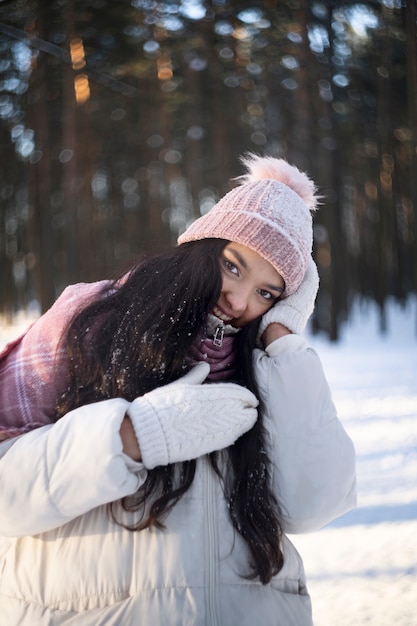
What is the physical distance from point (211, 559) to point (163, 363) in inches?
19.7

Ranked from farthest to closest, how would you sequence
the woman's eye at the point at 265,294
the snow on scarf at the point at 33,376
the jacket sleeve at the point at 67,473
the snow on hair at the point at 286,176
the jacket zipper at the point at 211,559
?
the snow on hair at the point at 286,176, the woman's eye at the point at 265,294, the snow on scarf at the point at 33,376, the jacket zipper at the point at 211,559, the jacket sleeve at the point at 67,473

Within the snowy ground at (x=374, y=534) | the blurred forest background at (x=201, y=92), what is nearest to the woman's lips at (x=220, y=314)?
the snowy ground at (x=374, y=534)

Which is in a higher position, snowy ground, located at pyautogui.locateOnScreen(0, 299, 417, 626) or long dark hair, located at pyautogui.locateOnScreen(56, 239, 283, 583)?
long dark hair, located at pyautogui.locateOnScreen(56, 239, 283, 583)

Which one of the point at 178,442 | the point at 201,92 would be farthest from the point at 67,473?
the point at 201,92

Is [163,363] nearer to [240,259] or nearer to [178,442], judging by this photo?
[178,442]

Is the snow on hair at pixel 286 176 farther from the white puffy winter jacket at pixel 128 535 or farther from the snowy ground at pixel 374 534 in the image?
the snowy ground at pixel 374 534

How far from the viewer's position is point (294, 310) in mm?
1994

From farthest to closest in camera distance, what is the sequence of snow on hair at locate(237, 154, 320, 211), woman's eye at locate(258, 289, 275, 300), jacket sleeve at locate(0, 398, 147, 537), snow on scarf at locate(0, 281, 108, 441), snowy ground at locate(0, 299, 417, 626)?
snowy ground at locate(0, 299, 417, 626), snow on hair at locate(237, 154, 320, 211), woman's eye at locate(258, 289, 275, 300), snow on scarf at locate(0, 281, 108, 441), jacket sleeve at locate(0, 398, 147, 537)

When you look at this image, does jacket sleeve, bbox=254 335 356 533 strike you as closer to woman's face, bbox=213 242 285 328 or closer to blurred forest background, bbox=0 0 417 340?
woman's face, bbox=213 242 285 328

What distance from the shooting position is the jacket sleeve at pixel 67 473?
1.38 meters

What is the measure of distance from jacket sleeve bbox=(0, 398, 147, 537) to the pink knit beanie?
2.43ft

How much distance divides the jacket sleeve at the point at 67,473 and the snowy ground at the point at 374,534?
167 cm

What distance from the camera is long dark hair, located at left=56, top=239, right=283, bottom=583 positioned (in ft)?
5.18

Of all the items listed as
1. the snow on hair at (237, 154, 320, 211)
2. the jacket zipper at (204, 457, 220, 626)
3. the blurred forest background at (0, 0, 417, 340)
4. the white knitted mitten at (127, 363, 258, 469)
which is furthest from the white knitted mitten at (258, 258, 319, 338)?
the blurred forest background at (0, 0, 417, 340)
